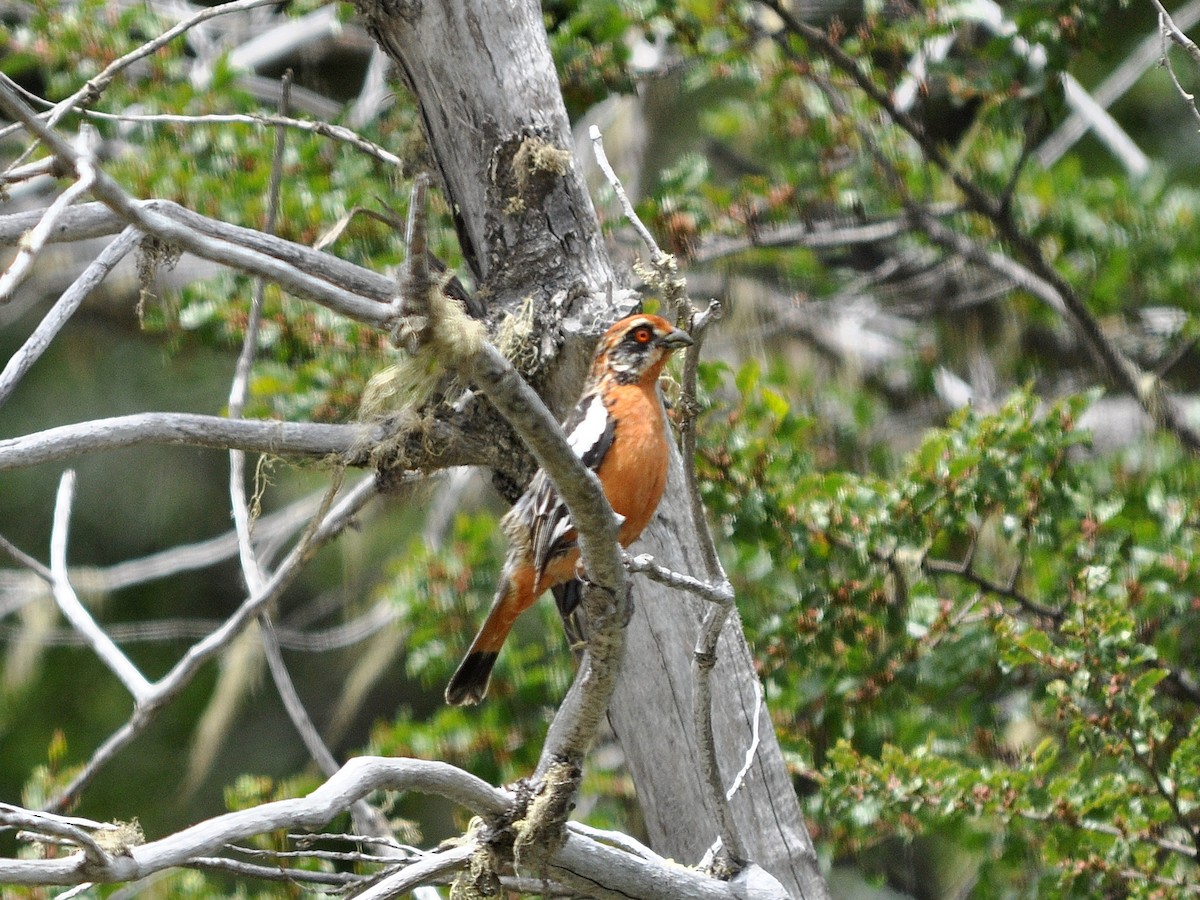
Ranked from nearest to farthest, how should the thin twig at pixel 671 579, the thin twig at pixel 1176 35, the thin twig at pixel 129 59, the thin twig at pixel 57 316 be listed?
the thin twig at pixel 671 579 < the thin twig at pixel 57 316 < the thin twig at pixel 1176 35 < the thin twig at pixel 129 59

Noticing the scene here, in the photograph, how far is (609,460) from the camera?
11.1ft

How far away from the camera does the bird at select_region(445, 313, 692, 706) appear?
3301 millimetres

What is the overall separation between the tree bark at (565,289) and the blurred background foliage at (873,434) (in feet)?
1.40

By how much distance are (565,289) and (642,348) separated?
0.46 meters

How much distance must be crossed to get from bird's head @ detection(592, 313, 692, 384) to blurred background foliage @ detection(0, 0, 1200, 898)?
2.02 ft

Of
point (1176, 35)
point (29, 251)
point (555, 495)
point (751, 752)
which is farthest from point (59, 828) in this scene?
point (1176, 35)

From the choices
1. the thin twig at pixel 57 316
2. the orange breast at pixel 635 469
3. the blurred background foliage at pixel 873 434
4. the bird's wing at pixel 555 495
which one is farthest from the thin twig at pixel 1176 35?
the thin twig at pixel 57 316

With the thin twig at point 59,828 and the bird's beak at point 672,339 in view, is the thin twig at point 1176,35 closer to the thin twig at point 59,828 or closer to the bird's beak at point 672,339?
the bird's beak at point 672,339

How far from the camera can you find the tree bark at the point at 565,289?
3.27 metres

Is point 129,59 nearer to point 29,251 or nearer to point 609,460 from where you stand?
point 609,460

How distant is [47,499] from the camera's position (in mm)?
8250

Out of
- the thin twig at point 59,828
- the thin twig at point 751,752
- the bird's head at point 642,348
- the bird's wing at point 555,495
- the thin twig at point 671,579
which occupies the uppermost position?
the bird's head at point 642,348

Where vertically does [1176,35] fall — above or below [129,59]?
below

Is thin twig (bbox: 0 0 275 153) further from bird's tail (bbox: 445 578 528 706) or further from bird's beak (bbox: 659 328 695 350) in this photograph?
bird's tail (bbox: 445 578 528 706)
